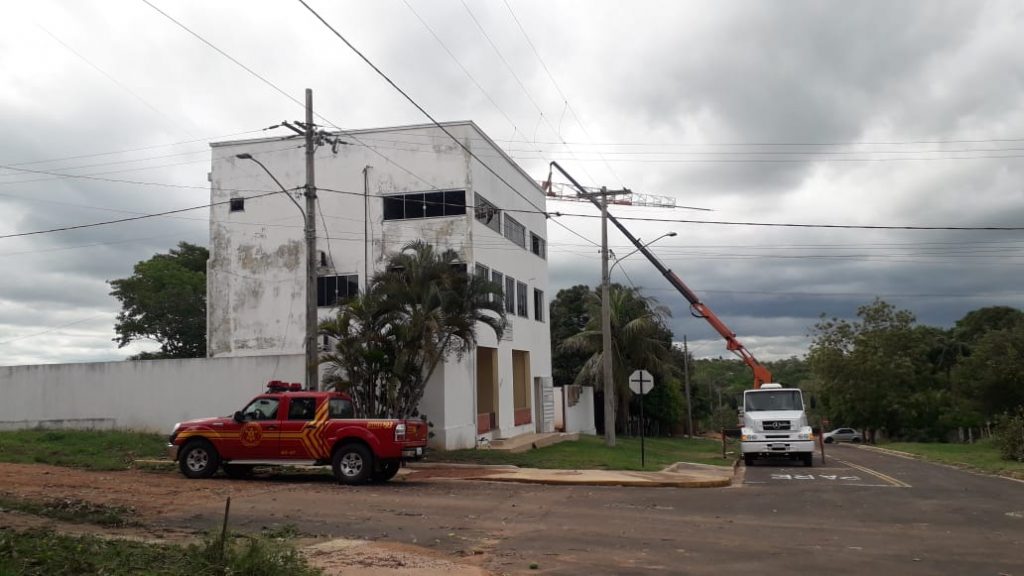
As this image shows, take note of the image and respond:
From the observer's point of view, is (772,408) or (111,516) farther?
(772,408)

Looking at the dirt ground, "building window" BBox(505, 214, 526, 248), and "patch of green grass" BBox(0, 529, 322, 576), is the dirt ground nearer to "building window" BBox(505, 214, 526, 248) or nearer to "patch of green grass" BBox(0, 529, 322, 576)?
"patch of green grass" BBox(0, 529, 322, 576)

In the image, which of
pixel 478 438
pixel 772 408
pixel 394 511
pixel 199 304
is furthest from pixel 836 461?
pixel 199 304

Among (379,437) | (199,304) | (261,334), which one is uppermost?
(199,304)

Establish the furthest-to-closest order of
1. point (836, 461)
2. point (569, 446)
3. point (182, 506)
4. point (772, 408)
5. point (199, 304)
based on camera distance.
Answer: point (199, 304) < point (569, 446) < point (836, 461) < point (772, 408) < point (182, 506)

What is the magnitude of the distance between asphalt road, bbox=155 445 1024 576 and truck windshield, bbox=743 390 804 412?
21.9 feet

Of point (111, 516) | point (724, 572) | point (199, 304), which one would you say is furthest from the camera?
point (199, 304)

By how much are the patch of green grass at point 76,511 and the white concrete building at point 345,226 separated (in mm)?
15606

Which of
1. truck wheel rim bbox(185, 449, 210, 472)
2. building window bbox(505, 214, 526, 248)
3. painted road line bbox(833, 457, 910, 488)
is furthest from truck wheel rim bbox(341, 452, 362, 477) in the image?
building window bbox(505, 214, 526, 248)

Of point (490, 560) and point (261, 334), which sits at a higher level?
point (261, 334)

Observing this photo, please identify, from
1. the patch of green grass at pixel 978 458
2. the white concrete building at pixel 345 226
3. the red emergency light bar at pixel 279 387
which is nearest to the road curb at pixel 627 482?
the red emergency light bar at pixel 279 387

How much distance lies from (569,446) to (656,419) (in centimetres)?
2214

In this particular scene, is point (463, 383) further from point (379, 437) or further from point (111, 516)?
point (111, 516)

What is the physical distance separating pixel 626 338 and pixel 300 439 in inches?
1087

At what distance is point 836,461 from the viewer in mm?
27859
